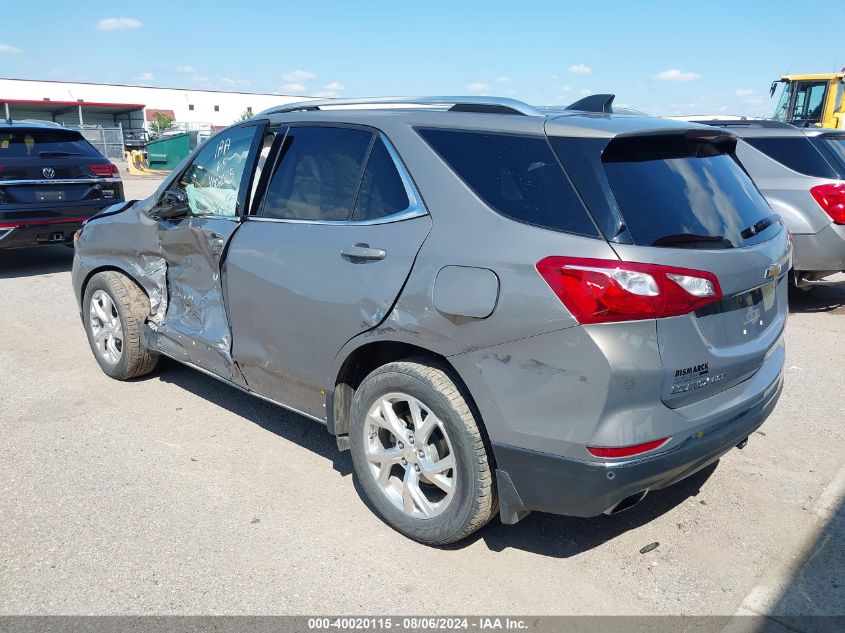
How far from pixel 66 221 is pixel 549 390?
787 centimetres

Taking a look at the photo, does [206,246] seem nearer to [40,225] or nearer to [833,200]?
[40,225]

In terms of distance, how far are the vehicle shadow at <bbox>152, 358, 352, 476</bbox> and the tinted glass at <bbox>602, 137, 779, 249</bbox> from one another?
2146 millimetres

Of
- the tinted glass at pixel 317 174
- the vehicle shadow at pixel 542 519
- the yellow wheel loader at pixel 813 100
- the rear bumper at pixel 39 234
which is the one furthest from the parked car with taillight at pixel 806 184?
the yellow wheel loader at pixel 813 100

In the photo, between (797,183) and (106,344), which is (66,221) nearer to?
(106,344)

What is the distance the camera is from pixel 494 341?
280cm

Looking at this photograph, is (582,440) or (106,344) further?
(106,344)

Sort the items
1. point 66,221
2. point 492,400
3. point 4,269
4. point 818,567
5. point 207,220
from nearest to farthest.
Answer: point 492,400
point 818,567
point 207,220
point 66,221
point 4,269

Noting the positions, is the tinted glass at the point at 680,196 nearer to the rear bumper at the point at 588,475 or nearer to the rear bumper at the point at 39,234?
the rear bumper at the point at 588,475

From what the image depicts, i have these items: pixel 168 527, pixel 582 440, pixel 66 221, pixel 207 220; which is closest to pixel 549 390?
pixel 582 440

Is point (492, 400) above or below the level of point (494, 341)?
below

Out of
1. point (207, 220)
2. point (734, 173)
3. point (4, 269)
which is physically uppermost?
point (734, 173)

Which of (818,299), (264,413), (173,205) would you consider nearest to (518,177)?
(173,205)

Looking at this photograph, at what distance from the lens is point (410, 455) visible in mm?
3234

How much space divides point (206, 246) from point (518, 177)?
210 cm
